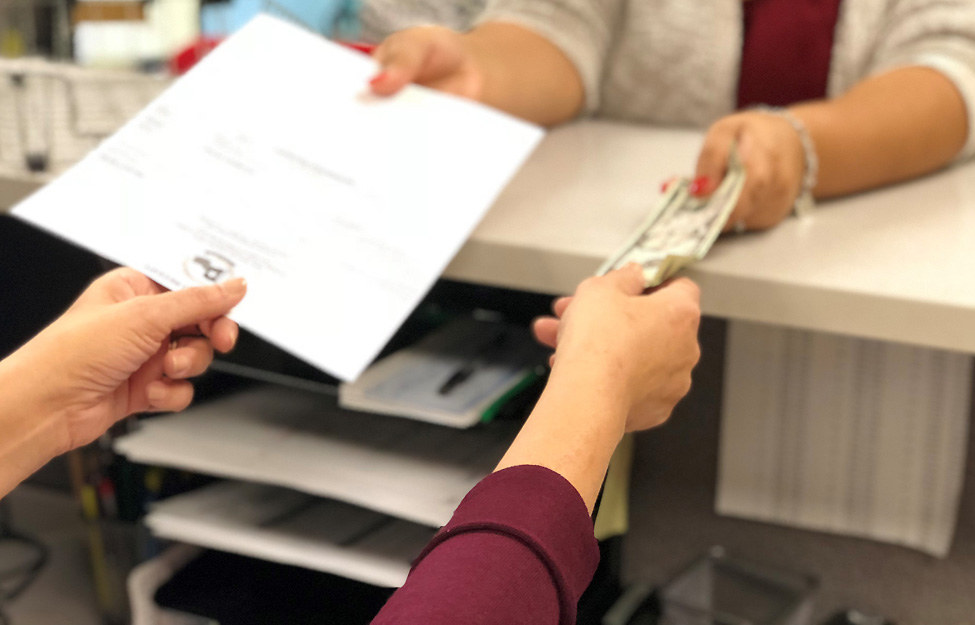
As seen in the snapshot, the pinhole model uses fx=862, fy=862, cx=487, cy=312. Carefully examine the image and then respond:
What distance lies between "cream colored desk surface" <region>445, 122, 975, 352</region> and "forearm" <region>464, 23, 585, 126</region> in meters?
0.08

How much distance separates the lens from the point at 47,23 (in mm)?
1125

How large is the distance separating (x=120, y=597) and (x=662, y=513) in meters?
0.61

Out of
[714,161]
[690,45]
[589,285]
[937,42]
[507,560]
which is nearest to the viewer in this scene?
[507,560]

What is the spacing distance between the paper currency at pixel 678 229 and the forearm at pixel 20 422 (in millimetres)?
306

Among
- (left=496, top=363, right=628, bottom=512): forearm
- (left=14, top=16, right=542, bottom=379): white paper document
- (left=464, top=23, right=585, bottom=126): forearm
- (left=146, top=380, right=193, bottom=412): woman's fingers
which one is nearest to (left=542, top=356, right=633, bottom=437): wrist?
(left=496, top=363, right=628, bottom=512): forearm

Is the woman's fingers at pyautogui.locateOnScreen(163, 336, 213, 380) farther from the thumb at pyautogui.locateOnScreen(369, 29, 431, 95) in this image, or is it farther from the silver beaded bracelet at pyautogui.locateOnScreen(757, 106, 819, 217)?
the silver beaded bracelet at pyautogui.locateOnScreen(757, 106, 819, 217)

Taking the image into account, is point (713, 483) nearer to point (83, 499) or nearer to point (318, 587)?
point (318, 587)

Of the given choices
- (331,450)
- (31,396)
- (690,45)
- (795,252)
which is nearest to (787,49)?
(690,45)

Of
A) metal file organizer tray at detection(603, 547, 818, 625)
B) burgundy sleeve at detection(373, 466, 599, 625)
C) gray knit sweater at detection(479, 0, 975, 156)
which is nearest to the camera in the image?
burgundy sleeve at detection(373, 466, 599, 625)

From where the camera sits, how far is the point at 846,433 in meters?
0.78

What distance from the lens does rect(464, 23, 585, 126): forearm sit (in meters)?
0.71

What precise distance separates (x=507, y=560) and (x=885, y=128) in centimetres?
45

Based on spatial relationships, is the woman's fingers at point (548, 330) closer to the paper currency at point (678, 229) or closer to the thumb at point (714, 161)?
the paper currency at point (678, 229)

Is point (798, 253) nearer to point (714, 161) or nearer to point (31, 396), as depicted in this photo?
point (714, 161)
